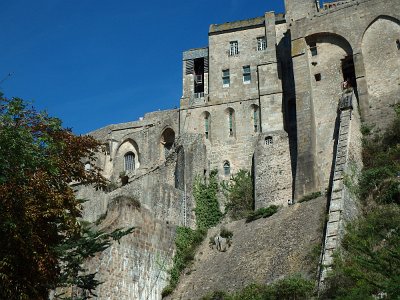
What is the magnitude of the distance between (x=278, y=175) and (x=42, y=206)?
2167cm

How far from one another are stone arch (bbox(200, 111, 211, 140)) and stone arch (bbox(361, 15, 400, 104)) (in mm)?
10747

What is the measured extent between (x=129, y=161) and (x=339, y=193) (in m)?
23.0

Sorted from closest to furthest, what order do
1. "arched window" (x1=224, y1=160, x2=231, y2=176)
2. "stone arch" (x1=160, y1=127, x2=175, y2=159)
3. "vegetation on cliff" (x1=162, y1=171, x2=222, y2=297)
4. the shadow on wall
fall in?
"vegetation on cliff" (x1=162, y1=171, x2=222, y2=297) < the shadow on wall < "arched window" (x1=224, y1=160, x2=231, y2=176) < "stone arch" (x1=160, y1=127, x2=175, y2=159)

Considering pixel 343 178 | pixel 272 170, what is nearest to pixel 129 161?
pixel 272 170

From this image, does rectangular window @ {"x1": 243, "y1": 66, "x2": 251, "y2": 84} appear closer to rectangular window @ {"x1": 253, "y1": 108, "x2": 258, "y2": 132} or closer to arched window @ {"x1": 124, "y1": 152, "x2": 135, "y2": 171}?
rectangular window @ {"x1": 253, "y1": 108, "x2": 258, "y2": 132}

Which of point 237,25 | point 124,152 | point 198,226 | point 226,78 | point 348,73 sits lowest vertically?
point 198,226

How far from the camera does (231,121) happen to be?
40781 millimetres

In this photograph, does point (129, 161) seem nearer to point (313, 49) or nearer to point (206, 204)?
point (206, 204)

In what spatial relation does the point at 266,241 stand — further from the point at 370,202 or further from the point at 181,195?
the point at 181,195

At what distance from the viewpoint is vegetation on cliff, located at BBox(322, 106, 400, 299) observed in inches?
547

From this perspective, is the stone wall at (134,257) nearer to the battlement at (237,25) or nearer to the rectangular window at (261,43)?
the rectangular window at (261,43)

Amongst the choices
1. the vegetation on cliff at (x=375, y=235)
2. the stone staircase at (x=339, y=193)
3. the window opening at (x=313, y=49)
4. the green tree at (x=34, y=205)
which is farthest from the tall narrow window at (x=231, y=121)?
the green tree at (x=34, y=205)

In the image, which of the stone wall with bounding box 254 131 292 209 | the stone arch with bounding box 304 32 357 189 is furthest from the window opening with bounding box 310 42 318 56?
the stone wall with bounding box 254 131 292 209

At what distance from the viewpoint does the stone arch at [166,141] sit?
44469 mm
